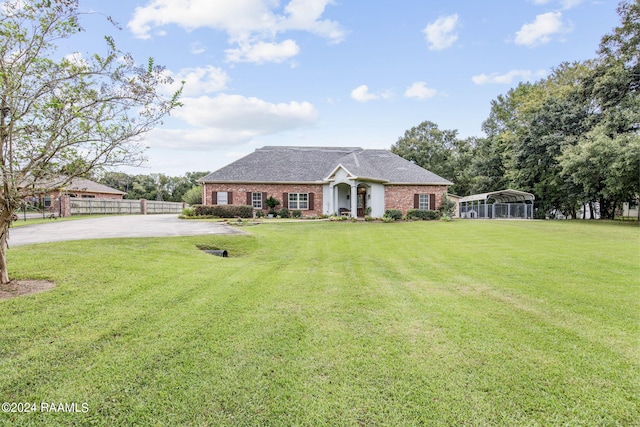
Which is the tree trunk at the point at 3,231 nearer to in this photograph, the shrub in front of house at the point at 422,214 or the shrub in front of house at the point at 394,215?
the shrub in front of house at the point at 394,215

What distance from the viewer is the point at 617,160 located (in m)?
16.5

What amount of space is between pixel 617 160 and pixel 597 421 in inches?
811

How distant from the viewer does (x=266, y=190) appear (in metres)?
23.9

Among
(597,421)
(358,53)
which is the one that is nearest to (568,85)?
(358,53)

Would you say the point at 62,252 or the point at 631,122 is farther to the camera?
the point at 631,122

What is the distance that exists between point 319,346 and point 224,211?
19.5 meters

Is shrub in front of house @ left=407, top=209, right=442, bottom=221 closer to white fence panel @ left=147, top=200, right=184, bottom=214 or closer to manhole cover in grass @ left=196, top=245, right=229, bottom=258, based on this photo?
manhole cover in grass @ left=196, top=245, right=229, bottom=258

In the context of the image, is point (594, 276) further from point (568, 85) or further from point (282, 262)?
point (568, 85)

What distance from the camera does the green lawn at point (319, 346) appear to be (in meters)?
2.26

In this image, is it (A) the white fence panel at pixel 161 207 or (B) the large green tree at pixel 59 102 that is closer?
(B) the large green tree at pixel 59 102

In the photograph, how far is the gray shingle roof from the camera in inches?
930

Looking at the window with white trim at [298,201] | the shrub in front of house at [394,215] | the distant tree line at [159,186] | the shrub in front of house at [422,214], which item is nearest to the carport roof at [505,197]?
the shrub in front of house at [422,214]

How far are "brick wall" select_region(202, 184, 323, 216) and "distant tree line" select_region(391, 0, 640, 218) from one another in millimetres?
16738

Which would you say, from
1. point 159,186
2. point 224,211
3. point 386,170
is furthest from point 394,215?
point 159,186
